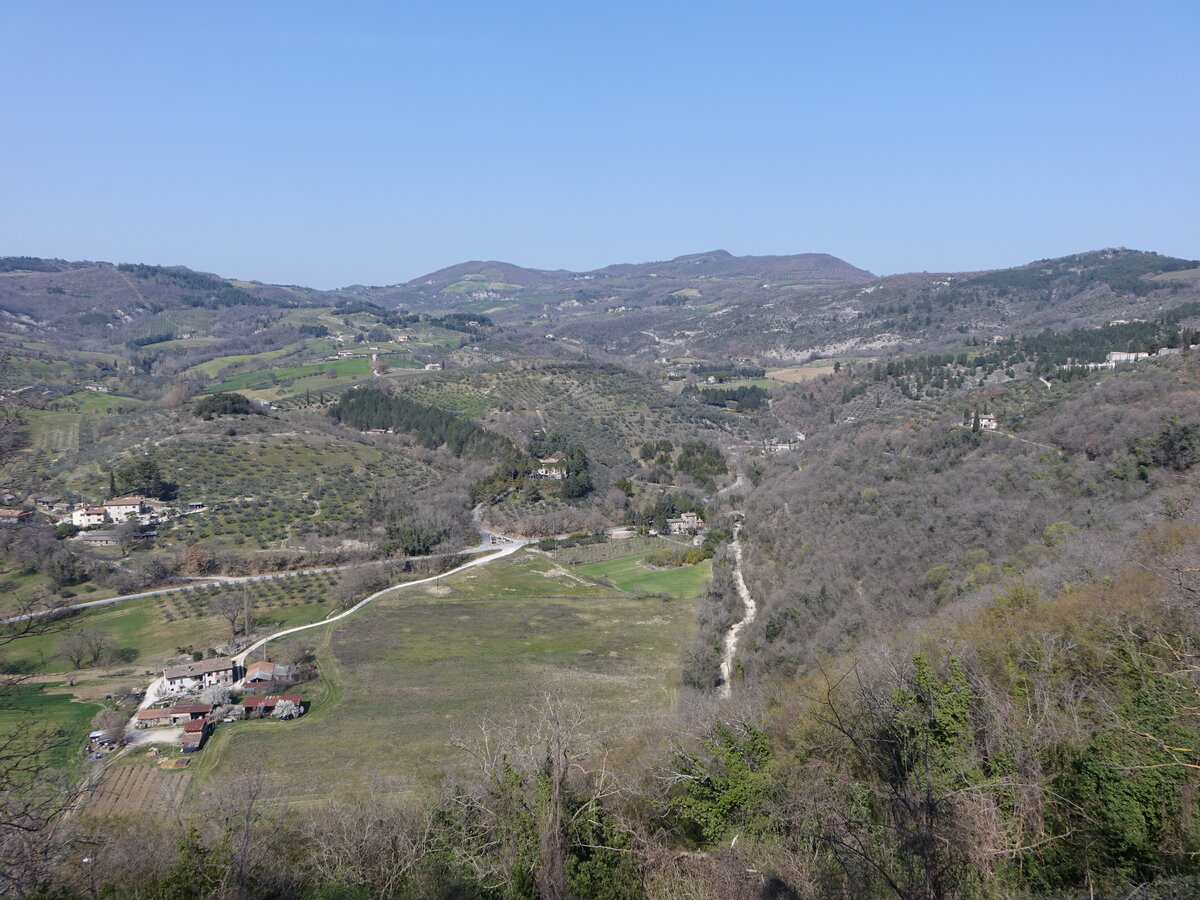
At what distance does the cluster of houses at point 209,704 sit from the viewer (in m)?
23.4

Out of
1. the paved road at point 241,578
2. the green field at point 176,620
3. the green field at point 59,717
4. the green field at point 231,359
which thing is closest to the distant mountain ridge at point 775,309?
the green field at point 231,359

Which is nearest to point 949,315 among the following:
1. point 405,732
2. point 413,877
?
point 405,732

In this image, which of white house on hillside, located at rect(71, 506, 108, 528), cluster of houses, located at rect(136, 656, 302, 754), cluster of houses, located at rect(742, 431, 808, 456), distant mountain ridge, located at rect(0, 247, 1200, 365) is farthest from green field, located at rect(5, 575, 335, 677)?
distant mountain ridge, located at rect(0, 247, 1200, 365)

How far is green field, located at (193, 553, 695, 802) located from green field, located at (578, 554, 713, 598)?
1.44 meters

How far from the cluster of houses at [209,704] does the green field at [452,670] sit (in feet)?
2.45

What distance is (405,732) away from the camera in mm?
23344

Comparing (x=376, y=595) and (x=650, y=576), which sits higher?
(x=376, y=595)

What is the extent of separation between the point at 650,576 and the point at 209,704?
23586mm

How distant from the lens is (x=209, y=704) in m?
24.4

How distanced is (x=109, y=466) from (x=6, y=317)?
302ft

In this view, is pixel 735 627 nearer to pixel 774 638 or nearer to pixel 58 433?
pixel 774 638

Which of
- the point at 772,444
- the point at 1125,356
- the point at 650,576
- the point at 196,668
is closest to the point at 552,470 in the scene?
the point at 650,576

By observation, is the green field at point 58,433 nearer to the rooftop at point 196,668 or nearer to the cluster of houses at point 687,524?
the rooftop at point 196,668

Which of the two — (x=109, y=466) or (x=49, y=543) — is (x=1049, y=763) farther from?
(x=109, y=466)
